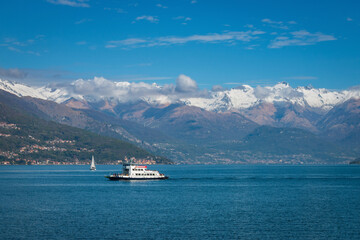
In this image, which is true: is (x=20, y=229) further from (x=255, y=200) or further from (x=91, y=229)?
(x=255, y=200)

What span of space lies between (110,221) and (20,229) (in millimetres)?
20535

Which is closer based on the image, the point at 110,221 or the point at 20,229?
the point at 20,229

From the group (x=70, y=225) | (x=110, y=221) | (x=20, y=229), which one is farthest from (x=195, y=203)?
(x=20, y=229)

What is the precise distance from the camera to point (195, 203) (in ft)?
506

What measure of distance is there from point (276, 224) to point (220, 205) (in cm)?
3802

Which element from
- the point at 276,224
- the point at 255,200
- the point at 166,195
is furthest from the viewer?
the point at 166,195

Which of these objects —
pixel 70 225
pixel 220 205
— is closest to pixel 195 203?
pixel 220 205

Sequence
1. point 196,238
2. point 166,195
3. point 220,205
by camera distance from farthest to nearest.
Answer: point 166,195 < point 220,205 < point 196,238

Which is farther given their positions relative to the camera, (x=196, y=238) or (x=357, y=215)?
(x=357, y=215)

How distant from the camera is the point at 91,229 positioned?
343ft

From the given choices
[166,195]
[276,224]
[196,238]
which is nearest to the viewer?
[196,238]

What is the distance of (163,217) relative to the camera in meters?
123

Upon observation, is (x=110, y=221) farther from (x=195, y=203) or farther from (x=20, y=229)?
(x=195, y=203)

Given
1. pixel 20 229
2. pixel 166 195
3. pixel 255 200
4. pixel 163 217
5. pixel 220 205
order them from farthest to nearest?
1. pixel 166 195
2. pixel 255 200
3. pixel 220 205
4. pixel 163 217
5. pixel 20 229
